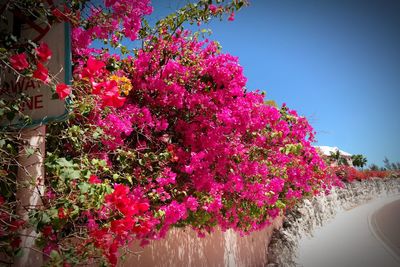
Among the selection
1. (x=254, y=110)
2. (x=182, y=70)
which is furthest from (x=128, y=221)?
(x=254, y=110)

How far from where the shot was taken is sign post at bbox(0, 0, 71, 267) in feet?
5.96

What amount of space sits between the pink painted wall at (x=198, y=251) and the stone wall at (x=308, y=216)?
147 centimetres

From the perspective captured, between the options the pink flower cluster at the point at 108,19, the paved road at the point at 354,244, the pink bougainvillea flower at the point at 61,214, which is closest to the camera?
the pink bougainvillea flower at the point at 61,214

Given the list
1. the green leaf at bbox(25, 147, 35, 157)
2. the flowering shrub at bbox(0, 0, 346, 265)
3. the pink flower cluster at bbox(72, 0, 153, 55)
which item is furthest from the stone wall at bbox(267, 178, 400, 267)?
the green leaf at bbox(25, 147, 35, 157)

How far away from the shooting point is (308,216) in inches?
627

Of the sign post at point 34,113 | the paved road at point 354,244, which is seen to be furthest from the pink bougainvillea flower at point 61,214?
the paved road at point 354,244

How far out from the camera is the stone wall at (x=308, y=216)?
11.4 m

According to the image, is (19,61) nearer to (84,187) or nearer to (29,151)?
(29,151)

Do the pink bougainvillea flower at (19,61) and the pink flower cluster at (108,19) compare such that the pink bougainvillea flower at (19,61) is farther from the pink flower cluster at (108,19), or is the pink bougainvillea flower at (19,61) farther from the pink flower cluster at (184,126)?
the pink flower cluster at (184,126)

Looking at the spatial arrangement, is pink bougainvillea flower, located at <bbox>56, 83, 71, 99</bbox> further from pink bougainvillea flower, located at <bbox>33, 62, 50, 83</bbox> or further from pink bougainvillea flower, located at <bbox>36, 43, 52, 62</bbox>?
pink bougainvillea flower, located at <bbox>36, 43, 52, 62</bbox>

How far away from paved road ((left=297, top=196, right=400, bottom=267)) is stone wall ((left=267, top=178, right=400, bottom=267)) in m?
0.43

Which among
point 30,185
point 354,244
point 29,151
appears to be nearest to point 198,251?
point 30,185

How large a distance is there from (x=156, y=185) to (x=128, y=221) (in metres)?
2.21

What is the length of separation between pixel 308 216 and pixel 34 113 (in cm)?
1622
